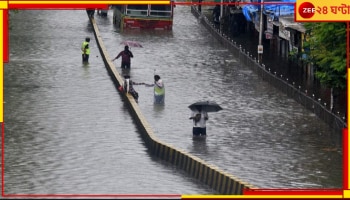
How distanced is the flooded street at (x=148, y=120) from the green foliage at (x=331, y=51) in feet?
6.37

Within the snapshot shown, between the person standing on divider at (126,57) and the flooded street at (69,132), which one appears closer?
the flooded street at (69,132)

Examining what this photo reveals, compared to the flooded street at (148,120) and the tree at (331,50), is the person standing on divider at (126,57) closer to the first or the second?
the flooded street at (148,120)

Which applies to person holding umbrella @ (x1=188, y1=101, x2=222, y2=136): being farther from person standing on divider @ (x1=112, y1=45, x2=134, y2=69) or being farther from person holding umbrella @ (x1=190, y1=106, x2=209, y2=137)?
person standing on divider @ (x1=112, y1=45, x2=134, y2=69)

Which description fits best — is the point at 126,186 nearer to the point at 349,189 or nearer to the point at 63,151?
the point at 63,151

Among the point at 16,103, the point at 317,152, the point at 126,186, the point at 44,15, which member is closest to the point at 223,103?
the point at 16,103

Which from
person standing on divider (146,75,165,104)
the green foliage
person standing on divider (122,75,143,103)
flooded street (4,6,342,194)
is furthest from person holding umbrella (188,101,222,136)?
person standing on divider (122,75,143,103)

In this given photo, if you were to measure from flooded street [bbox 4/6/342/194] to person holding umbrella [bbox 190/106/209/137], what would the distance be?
0.99ft

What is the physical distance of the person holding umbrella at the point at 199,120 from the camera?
1561 inches

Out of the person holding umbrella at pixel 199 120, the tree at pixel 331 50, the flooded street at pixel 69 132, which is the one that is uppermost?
the tree at pixel 331 50

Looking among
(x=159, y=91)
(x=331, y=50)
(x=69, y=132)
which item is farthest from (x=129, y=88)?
(x=331, y=50)

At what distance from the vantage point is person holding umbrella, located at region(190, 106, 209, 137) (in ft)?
130

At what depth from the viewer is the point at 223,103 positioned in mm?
49250

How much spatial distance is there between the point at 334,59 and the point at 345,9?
1758 centimetres

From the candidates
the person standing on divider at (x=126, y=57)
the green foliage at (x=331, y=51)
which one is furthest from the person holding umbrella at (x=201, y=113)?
the person standing on divider at (x=126, y=57)
